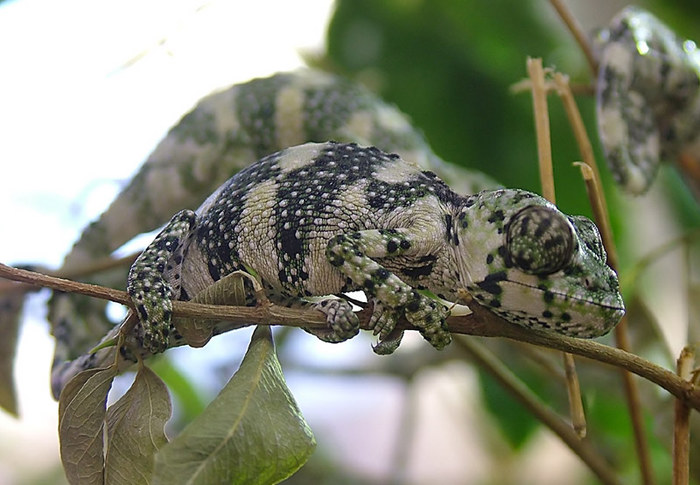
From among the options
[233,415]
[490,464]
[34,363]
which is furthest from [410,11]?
[490,464]

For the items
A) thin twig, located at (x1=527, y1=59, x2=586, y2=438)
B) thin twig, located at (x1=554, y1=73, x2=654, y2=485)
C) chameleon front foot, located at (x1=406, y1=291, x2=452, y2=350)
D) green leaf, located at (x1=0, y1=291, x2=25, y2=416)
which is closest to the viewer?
chameleon front foot, located at (x1=406, y1=291, x2=452, y2=350)

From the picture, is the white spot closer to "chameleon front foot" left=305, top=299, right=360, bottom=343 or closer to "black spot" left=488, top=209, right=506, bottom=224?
"black spot" left=488, top=209, right=506, bottom=224

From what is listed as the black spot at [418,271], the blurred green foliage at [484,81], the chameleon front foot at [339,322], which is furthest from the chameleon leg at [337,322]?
the blurred green foliage at [484,81]

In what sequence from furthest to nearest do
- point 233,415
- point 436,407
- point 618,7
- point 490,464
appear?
point 436,407, point 490,464, point 618,7, point 233,415

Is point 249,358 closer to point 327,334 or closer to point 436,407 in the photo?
point 327,334

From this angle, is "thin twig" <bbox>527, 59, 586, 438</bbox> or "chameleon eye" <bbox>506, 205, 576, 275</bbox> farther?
"thin twig" <bbox>527, 59, 586, 438</bbox>

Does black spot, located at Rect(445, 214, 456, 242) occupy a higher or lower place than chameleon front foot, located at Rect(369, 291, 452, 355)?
higher

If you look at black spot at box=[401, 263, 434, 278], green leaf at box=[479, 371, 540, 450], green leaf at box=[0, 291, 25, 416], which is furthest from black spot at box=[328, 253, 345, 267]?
green leaf at box=[479, 371, 540, 450]
